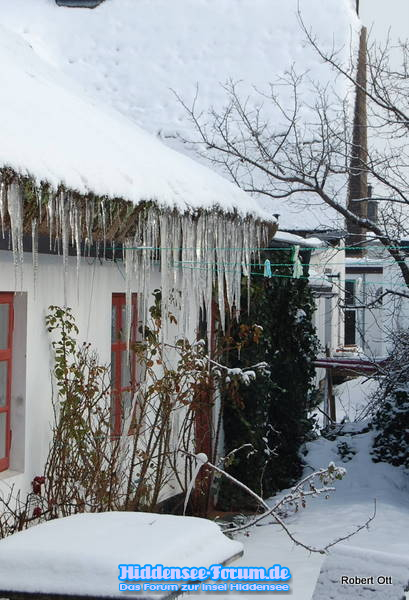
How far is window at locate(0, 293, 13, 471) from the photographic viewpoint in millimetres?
5847

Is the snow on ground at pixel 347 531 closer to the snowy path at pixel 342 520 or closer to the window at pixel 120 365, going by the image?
the snowy path at pixel 342 520

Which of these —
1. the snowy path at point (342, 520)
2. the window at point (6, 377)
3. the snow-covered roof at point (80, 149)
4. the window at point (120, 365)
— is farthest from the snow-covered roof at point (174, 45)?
the window at point (6, 377)

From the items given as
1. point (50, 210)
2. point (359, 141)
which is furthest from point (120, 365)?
point (359, 141)

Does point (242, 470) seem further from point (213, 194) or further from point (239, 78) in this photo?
point (239, 78)

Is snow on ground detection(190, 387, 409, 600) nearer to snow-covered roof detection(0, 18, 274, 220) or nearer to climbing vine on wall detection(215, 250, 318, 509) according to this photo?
climbing vine on wall detection(215, 250, 318, 509)

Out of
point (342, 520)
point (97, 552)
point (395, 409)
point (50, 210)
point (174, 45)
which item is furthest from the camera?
point (174, 45)

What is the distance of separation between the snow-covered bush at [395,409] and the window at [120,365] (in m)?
3.28

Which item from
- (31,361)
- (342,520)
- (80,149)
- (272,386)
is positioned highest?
(80,149)

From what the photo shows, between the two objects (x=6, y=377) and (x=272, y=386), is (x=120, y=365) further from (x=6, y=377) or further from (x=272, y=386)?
(x=272, y=386)

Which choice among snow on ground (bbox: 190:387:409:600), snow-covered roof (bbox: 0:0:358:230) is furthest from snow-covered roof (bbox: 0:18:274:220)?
snow-covered roof (bbox: 0:0:358:230)

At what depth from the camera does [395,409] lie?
32.2 ft

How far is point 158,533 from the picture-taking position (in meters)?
2.88

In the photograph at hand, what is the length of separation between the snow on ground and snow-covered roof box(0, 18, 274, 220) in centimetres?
224

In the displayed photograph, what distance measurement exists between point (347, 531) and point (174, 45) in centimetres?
1098
